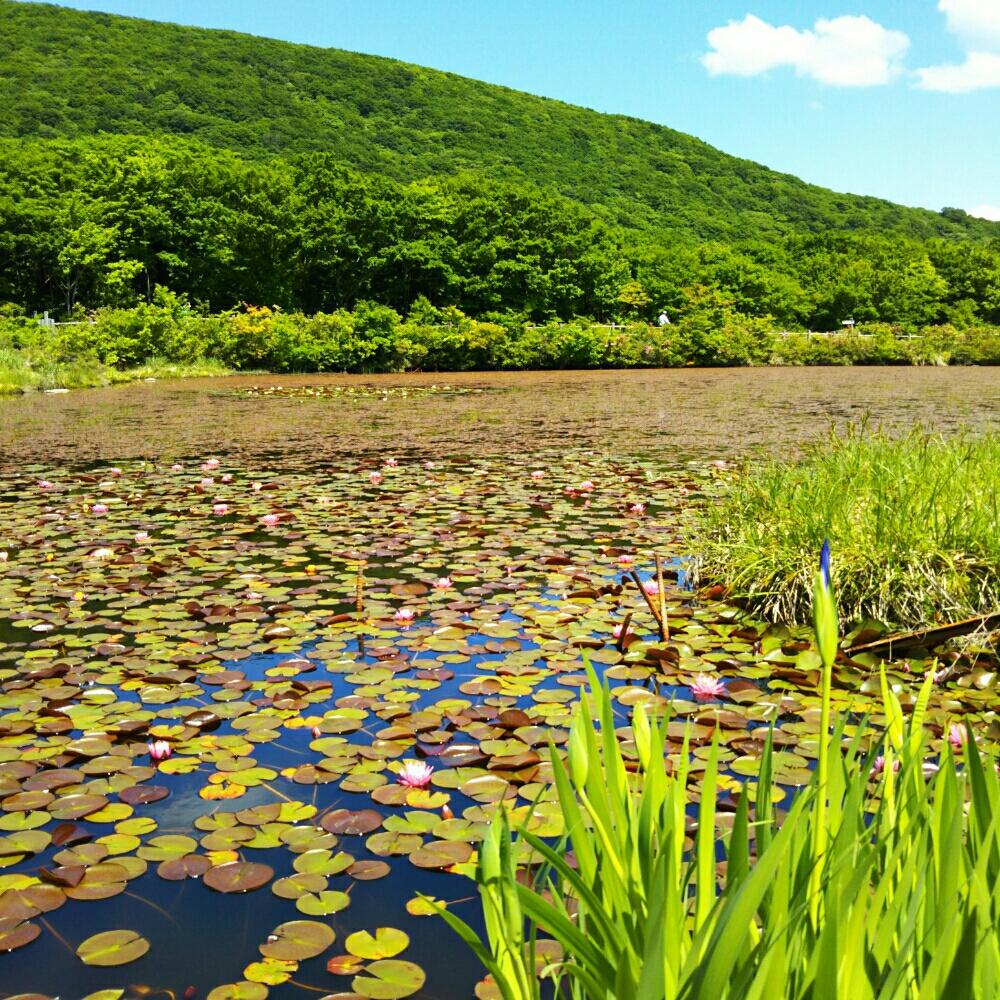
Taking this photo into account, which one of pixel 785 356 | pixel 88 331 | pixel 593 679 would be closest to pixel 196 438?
pixel 593 679

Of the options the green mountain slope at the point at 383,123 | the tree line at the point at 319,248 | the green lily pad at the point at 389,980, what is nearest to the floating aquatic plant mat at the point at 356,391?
the tree line at the point at 319,248

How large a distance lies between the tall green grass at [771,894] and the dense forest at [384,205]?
28.9 meters

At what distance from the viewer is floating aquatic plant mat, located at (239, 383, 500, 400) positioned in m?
16.5

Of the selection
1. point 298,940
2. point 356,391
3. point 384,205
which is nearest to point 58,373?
point 356,391

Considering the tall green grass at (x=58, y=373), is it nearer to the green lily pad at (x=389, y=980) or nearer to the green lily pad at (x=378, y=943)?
the green lily pad at (x=378, y=943)

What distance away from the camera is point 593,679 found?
1.15 m

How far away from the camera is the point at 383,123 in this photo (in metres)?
60.5

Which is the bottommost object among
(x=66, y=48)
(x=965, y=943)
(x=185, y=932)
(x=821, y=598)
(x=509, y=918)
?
(x=185, y=932)

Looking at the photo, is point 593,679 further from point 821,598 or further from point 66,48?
point 66,48

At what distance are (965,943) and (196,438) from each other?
33.4 feet

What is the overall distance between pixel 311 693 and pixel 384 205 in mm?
34529

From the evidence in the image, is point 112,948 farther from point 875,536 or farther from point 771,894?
point 875,536

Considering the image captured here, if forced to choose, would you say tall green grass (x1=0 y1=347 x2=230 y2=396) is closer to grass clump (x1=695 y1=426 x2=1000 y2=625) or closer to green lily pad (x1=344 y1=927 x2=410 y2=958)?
grass clump (x1=695 y1=426 x2=1000 y2=625)

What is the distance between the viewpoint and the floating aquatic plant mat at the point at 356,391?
16.5 meters
